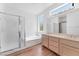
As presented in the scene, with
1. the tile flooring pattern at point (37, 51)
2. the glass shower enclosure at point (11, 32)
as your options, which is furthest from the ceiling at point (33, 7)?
the tile flooring pattern at point (37, 51)

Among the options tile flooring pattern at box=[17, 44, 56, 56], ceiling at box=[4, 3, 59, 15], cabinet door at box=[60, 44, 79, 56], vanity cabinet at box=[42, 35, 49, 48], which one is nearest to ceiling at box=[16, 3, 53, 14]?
ceiling at box=[4, 3, 59, 15]

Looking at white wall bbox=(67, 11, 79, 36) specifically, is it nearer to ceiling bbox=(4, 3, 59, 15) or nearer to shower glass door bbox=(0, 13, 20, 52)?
ceiling bbox=(4, 3, 59, 15)

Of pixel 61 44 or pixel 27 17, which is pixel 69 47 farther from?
pixel 27 17

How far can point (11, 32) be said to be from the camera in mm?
1624

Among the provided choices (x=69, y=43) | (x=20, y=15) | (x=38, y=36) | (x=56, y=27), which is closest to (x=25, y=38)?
(x=38, y=36)

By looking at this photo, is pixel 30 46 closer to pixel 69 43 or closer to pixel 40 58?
pixel 40 58

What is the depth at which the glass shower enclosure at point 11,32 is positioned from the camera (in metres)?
1.58

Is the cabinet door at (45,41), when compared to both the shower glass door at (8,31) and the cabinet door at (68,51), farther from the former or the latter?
the shower glass door at (8,31)

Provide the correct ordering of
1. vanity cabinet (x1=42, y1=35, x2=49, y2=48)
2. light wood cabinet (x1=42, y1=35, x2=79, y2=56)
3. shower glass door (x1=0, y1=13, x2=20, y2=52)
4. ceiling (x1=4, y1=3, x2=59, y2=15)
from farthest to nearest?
vanity cabinet (x1=42, y1=35, x2=49, y2=48) < light wood cabinet (x1=42, y1=35, x2=79, y2=56) < shower glass door (x1=0, y1=13, x2=20, y2=52) < ceiling (x1=4, y1=3, x2=59, y2=15)

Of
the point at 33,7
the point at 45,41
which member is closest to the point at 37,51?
the point at 45,41

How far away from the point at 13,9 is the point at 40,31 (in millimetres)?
659

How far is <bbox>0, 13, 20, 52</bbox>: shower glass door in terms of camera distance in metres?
1.58

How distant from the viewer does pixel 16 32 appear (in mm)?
1671

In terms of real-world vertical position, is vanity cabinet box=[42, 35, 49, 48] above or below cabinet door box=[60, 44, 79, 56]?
above
